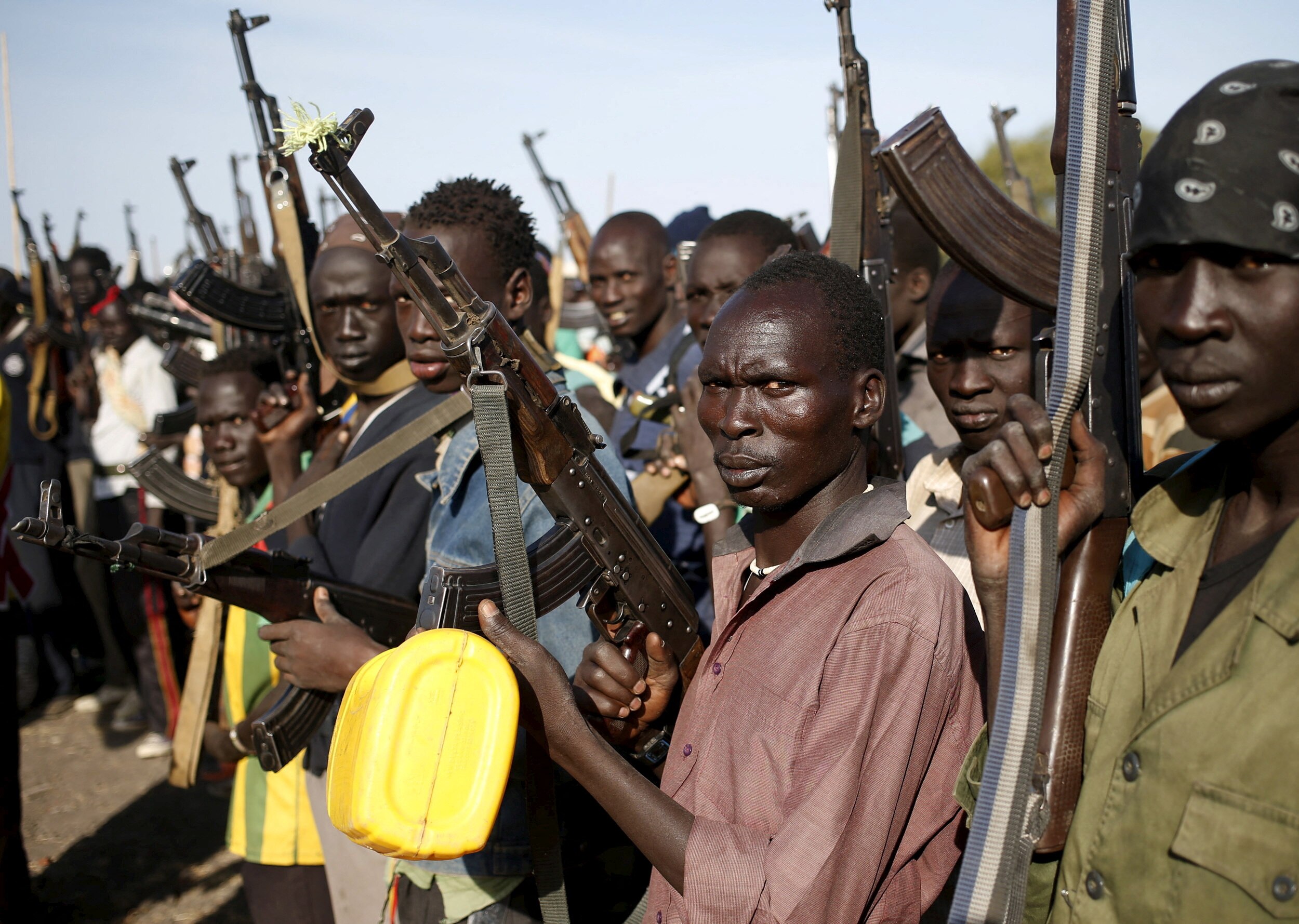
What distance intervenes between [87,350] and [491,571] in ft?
22.3

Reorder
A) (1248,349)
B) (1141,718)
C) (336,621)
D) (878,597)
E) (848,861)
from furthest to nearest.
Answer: (336,621) < (878,597) < (848,861) < (1141,718) < (1248,349)

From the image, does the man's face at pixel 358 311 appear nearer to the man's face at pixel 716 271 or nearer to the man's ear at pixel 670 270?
the man's face at pixel 716 271

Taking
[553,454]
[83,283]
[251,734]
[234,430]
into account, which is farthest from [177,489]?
[83,283]

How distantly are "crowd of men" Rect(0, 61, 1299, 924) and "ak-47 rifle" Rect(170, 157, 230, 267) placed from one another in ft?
10.2

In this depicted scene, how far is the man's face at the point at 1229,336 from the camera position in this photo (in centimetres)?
117

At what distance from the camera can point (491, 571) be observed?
2.15 metres

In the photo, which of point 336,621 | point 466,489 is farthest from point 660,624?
point 336,621

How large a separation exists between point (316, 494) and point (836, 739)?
5.54 feet

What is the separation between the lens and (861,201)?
2955 millimetres

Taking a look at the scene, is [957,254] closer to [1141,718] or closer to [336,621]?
[1141,718]

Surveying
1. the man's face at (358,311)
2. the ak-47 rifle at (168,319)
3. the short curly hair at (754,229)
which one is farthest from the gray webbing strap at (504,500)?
the ak-47 rifle at (168,319)

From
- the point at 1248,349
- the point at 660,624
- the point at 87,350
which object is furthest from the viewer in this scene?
the point at 87,350

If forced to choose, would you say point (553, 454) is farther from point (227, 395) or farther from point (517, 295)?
point (227, 395)

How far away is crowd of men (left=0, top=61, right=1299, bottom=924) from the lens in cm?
119
